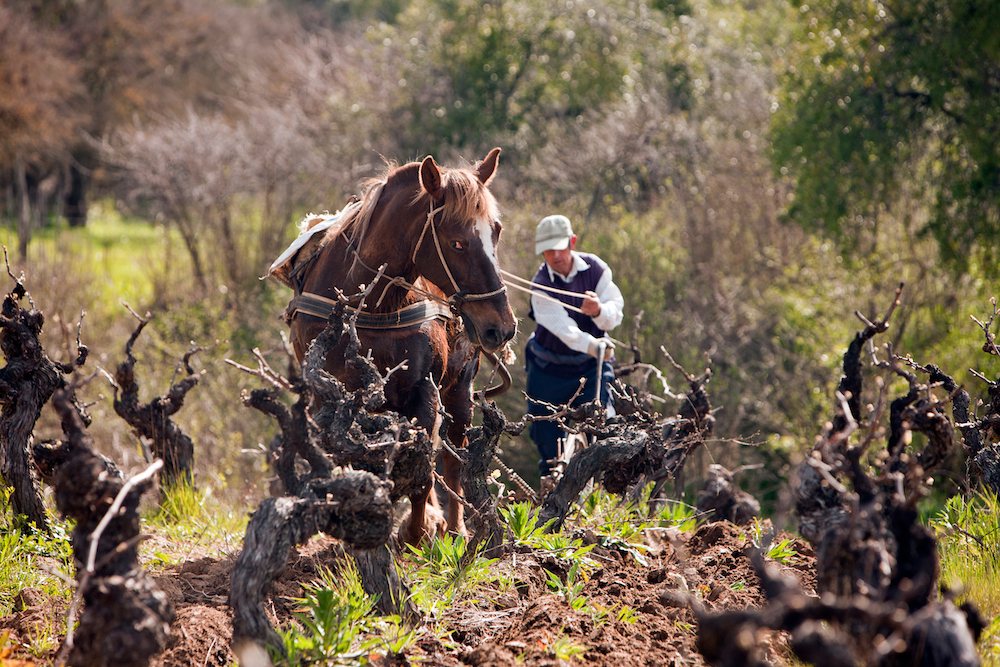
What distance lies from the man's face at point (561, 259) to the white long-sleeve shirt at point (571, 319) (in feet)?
0.10

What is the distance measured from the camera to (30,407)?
4266mm

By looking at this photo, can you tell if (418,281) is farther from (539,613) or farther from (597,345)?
(539,613)

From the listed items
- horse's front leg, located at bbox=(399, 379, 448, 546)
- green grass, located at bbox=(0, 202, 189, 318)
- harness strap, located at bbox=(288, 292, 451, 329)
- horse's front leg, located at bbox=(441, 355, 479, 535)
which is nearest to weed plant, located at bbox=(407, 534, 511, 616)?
horse's front leg, located at bbox=(399, 379, 448, 546)

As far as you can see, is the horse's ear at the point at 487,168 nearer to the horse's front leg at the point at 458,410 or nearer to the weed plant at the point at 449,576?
the horse's front leg at the point at 458,410

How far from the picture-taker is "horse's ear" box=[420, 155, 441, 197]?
13.1ft

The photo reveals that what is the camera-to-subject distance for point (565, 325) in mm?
5543

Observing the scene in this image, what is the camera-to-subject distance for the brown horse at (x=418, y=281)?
401cm

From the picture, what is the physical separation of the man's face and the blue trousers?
0.72 meters

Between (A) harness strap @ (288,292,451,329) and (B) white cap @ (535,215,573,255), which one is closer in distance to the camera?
(A) harness strap @ (288,292,451,329)

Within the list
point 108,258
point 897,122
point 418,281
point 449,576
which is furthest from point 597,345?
point 108,258

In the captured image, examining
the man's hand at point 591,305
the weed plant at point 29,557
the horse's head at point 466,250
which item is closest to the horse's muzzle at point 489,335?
the horse's head at point 466,250

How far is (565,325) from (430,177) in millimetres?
1850

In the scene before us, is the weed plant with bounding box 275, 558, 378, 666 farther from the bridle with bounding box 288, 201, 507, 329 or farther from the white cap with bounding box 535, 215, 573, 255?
the white cap with bounding box 535, 215, 573, 255

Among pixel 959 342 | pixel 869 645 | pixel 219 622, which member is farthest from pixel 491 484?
pixel 959 342
